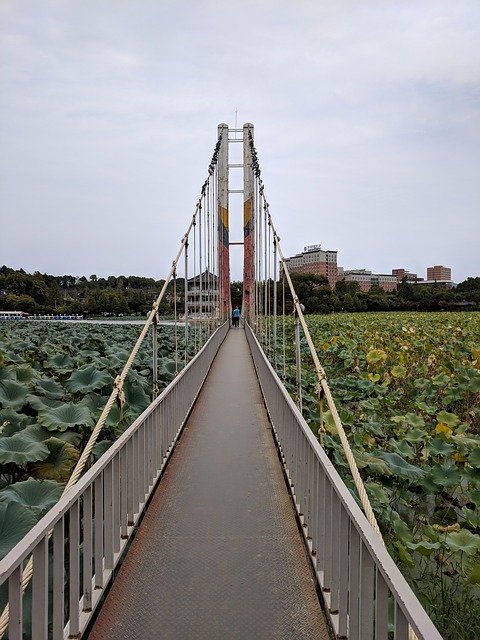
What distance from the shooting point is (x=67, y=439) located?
11.0ft

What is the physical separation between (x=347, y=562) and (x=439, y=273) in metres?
102

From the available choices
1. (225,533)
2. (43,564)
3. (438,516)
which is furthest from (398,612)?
(438,516)

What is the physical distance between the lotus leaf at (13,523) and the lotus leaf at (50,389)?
2771 mm

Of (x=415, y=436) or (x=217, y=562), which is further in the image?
(x=415, y=436)

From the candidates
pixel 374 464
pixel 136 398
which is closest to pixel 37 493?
pixel 374 464

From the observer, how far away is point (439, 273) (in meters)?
96.5

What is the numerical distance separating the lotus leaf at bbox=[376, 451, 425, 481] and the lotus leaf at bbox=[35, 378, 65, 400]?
2.87 m

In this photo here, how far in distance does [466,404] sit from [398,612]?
5.53 metres

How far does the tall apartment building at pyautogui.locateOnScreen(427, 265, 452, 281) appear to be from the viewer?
96.1 metres

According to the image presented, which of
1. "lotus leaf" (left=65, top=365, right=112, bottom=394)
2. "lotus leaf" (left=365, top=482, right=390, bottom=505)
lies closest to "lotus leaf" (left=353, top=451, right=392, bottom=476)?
"lotus leaf" (left=365, top=482, right=390, bottom=505)

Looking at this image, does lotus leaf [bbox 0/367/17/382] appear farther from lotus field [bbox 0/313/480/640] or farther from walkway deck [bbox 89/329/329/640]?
walkway deck [bbox 89/329/329/640]

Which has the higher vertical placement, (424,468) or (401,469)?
(401,469)

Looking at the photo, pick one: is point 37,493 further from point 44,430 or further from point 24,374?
point 24,374

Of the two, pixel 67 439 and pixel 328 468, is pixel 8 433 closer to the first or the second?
pixel 67 439
